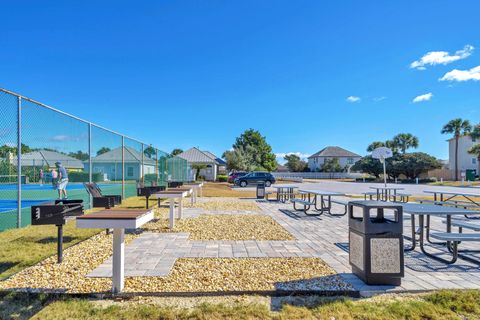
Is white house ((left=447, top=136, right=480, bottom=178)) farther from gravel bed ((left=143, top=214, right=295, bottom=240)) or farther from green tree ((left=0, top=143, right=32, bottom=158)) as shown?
green tree ((left=0, top=143, right=32, bottom=158))

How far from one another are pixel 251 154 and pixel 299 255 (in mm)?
43126

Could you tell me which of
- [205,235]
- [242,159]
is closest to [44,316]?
[205,235]

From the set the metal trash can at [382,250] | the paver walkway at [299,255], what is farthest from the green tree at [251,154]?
the metal trash can at [382,250]

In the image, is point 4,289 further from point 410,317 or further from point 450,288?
point 450,288

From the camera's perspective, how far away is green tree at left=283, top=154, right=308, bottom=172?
84125mm

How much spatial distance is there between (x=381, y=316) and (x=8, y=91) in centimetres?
708

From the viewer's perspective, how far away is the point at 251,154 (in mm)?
48156

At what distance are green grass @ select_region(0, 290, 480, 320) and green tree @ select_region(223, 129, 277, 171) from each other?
4192 centimetres

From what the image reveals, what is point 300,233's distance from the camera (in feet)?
23.0

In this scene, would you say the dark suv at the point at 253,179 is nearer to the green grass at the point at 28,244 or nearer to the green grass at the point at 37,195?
the green grass at the point at 37,195

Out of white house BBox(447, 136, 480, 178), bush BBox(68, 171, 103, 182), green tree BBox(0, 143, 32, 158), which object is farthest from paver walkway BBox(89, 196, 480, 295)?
white house BBox(447, 136, 480, 178)

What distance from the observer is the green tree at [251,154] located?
4582 centimetres

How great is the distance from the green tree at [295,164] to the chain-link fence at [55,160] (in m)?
70.7

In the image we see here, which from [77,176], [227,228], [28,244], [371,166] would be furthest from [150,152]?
[371,166]
